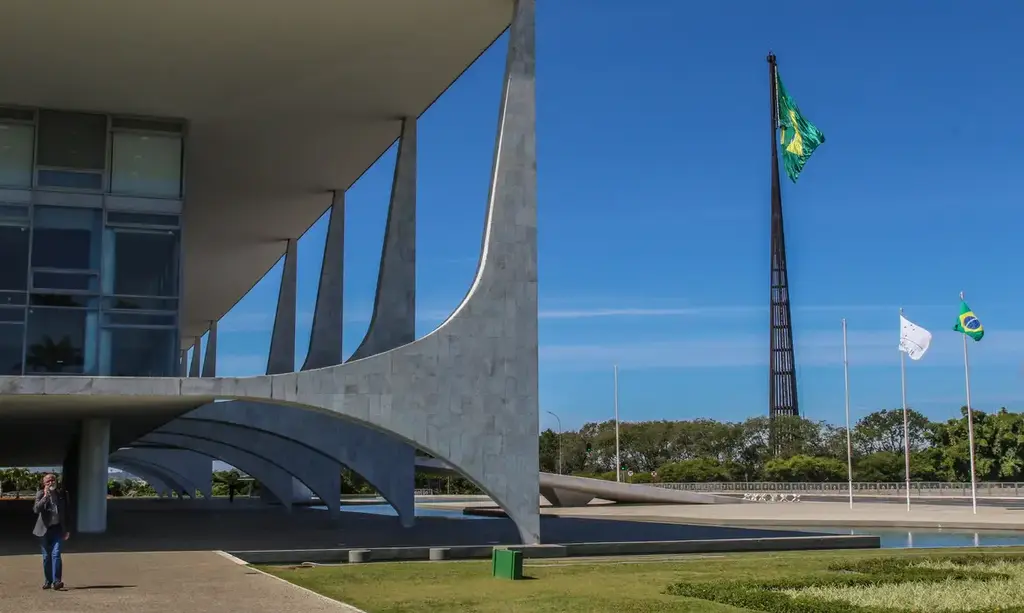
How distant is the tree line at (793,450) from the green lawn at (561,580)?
4420 centimetres

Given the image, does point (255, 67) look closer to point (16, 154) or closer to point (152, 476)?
point (16, 154)

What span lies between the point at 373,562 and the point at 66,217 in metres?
10.2

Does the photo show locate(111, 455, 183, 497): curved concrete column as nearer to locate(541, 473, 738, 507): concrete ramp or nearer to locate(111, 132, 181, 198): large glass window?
locate(541, 473, 738, 507): concrete ramp

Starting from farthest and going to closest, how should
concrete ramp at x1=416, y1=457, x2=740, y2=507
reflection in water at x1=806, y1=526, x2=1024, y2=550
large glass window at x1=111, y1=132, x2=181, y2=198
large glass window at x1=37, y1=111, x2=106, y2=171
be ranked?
concrete ramp at x1=416, y1=457, x2=740, y2=507 → large glass window at x1=111, y1=132, x2=181, y2=198 → reflection in water at x1=806, y1=526, x2=1024, y2=550 → large glass window at x1=37, y1=111, x2=106, y2=171

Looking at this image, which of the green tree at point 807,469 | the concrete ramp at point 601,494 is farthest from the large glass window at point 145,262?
the green tree at point 807,469

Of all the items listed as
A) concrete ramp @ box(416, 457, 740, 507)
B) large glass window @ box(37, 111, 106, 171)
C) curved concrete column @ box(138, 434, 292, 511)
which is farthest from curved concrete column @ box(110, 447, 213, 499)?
large glass window @ box(37, 111, 106, 171)

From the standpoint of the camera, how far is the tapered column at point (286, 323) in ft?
118

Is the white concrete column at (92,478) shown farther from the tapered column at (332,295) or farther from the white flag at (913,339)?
the white flag at (913,339)

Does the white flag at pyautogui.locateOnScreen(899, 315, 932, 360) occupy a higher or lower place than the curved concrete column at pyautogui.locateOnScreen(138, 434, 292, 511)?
higher

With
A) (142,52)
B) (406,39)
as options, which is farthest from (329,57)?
(142,52)

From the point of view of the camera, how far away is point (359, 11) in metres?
18.9

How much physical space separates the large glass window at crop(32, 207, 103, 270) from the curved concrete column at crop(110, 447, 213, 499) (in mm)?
33444

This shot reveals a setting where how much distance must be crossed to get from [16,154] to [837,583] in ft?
57.9

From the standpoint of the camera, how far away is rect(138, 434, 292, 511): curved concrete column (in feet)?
131
